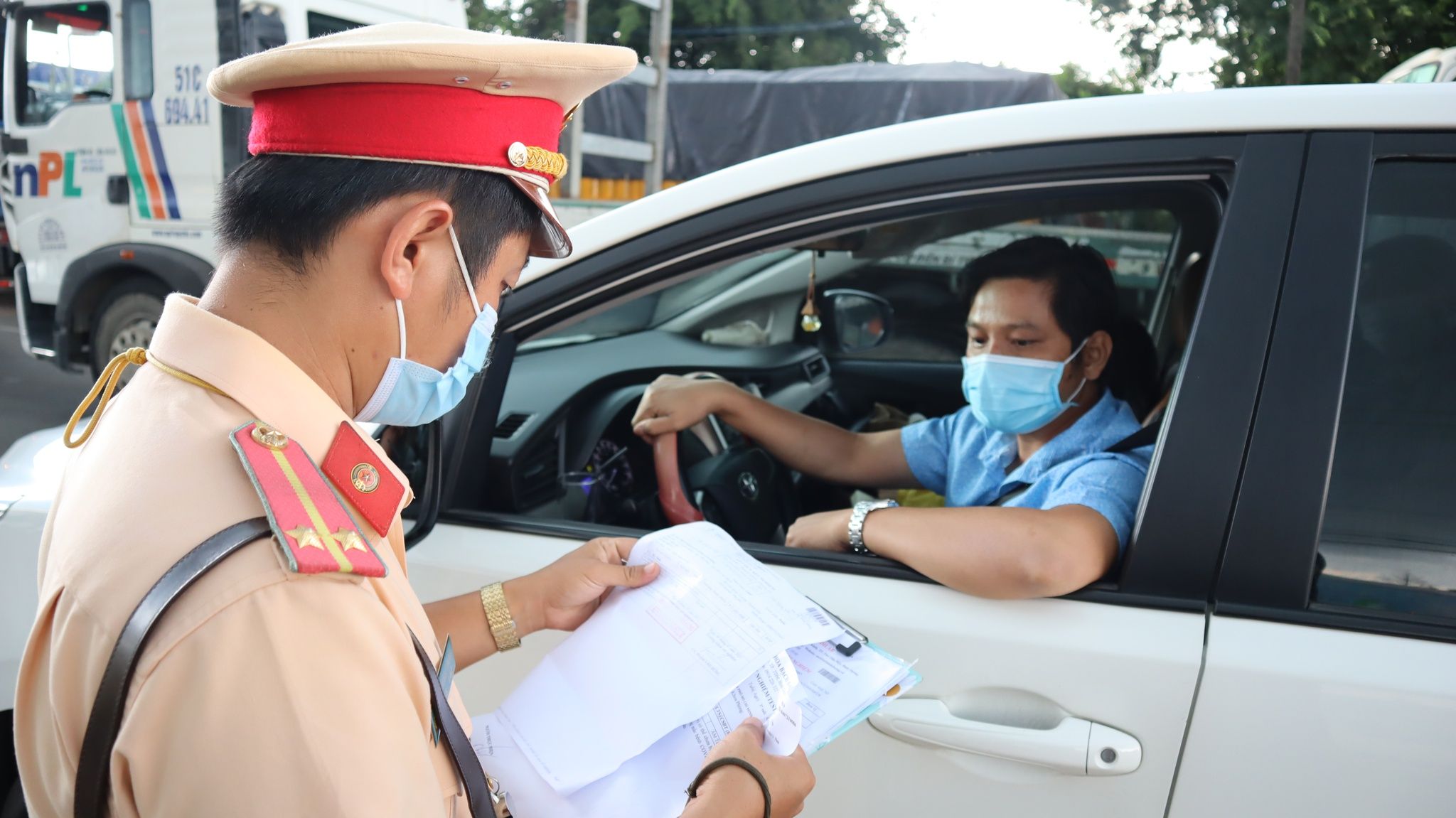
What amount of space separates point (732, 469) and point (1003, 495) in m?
0.52

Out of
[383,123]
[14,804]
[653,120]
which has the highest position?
[653,120]

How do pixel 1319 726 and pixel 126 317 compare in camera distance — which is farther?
pixel 126 317

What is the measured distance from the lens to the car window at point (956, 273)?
341cm

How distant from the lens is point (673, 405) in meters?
2.06

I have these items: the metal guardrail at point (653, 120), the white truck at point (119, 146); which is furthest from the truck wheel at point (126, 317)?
the metal guardrail at point (653, 120)

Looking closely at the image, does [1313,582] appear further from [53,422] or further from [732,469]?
[53,422]

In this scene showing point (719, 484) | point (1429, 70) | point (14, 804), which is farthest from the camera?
point (1429, 70)

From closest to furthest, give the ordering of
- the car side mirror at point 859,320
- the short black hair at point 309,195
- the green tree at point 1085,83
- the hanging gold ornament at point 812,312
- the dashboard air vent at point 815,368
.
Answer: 1. the short black hair at point 309,195
2. the hanging gold ornament at point 812,312
3. the dashboard air vent at point 815,368
4. the car side mirror at point 859,320
5. the green tree at point 1085,83

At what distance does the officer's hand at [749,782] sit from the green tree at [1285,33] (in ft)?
24.0

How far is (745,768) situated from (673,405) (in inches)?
43.7

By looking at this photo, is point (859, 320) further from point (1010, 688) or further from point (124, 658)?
point (124, 658)

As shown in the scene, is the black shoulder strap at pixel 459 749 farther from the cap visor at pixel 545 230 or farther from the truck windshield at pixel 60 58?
the truck windshield at pixel 60 58

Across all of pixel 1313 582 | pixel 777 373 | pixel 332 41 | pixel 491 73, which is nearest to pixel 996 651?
pixel 1313 582

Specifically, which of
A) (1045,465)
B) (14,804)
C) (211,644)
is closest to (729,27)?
(1045,465)
